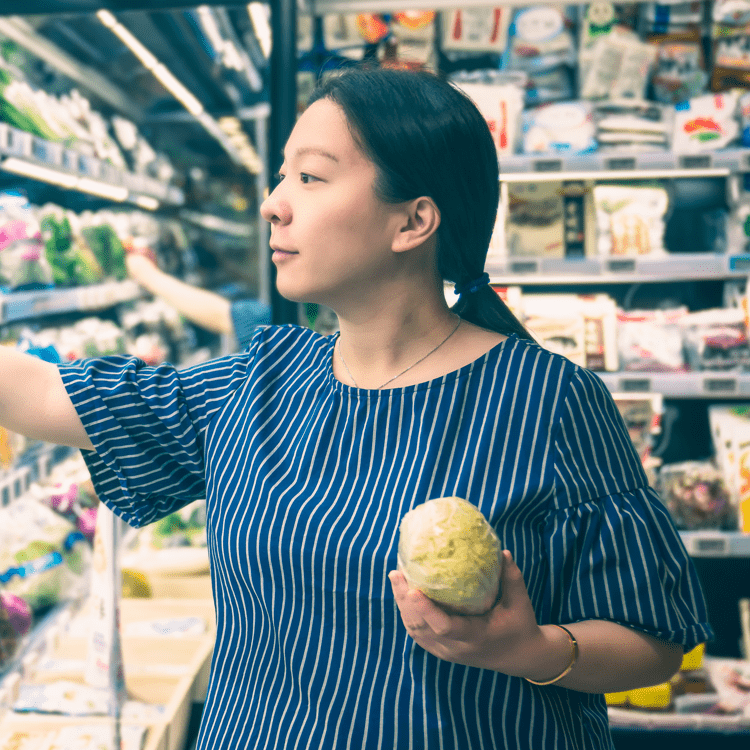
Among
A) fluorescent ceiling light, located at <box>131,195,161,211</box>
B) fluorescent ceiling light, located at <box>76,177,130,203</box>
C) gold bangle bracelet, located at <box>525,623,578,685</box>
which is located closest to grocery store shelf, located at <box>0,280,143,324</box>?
fluorescent ceiling light, located at <box>76,177,130,203</box>

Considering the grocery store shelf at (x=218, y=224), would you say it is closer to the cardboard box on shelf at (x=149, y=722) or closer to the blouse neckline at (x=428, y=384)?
the cardboard box on shelf at (x=149, y=722)

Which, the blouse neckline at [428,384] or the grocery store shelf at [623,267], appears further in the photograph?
the grocery store shelf at [623,267]

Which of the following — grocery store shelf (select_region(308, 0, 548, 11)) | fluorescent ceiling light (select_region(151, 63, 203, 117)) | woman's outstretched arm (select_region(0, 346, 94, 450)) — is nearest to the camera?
woman's outstretched arm (select_region(0, 346, 94, 450))

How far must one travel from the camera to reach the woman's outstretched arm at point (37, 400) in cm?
104

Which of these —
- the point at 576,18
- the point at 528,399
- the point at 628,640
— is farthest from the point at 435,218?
the point at 576,18

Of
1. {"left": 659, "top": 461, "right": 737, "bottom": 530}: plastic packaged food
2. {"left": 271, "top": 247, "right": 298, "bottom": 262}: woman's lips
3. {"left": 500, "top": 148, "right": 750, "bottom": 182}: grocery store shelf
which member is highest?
{"left": 500, "top": 148, "right": 750, "bottom": 182}: grocery store shelf

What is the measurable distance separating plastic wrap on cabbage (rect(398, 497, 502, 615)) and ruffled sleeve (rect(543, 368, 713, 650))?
0.14 m

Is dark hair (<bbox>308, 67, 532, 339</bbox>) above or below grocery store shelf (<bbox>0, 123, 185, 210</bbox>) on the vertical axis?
below

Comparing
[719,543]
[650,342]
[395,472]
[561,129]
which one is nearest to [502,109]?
[561,129]

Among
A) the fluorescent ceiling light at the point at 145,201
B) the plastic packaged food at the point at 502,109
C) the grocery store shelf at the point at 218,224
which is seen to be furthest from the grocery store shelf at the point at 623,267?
the grocery store shelf at the point at 218,224

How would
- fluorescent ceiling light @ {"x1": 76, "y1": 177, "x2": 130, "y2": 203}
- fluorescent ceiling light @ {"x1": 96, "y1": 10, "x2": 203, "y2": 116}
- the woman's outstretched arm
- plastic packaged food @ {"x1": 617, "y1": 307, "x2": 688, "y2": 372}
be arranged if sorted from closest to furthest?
the woman's outstretched arm
plastic packaged food @ {"x1": 617, "y1": 307, "x2": 688, "y2": 372}
fluorescent ceiling light @ {"x1": 96, "y1": 10, "x2": 203, "y2": 116}
fluorescent ceiling light @ {"x1": 76, "y1": 177, "x2": 130, "y2": 203}

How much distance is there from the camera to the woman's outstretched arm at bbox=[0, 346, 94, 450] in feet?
3.43

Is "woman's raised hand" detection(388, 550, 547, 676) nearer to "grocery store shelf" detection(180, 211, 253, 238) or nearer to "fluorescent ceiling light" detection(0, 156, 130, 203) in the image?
"fluorescent ceiling light" detection(0, 156, 130, 203)

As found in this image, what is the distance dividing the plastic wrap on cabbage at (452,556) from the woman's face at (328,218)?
1.07ft
